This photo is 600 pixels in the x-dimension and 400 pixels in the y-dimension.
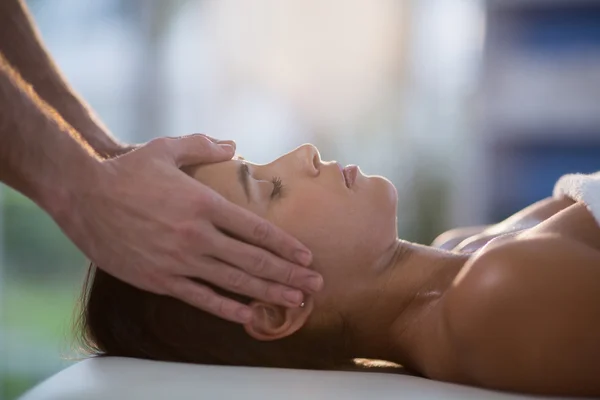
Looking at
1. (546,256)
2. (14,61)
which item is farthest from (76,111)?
(546,256)

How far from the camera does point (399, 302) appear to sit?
1.33m

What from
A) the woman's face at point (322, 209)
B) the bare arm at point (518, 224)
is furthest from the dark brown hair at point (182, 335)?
the bare arm at point (518, 224)

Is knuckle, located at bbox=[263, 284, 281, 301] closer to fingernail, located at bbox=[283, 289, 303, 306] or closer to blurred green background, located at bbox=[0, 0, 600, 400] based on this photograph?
fingernail, located at bbox=[283, 289, 303, 306]

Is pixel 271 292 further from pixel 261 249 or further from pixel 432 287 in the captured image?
pixel 432 287

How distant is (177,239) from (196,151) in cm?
21

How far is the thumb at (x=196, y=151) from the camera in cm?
125

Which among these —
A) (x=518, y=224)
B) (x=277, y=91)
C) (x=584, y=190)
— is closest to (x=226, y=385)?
(x=584, y=190)

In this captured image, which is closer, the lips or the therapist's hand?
the therapist's hand

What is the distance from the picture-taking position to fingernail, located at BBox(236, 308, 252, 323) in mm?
1168

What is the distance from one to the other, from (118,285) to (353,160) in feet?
7.23

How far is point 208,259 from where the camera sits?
116 cm

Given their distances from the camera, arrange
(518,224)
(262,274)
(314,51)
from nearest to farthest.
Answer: (262,274) → (518,224) → (314,51)

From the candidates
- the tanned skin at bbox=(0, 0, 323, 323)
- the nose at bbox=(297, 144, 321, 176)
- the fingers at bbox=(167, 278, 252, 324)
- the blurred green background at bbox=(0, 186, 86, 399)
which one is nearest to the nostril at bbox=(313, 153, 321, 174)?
the nose at bbox=(297, 144, 321, 176)

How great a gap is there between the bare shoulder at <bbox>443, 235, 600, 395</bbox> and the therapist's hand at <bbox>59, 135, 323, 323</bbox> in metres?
0.30
